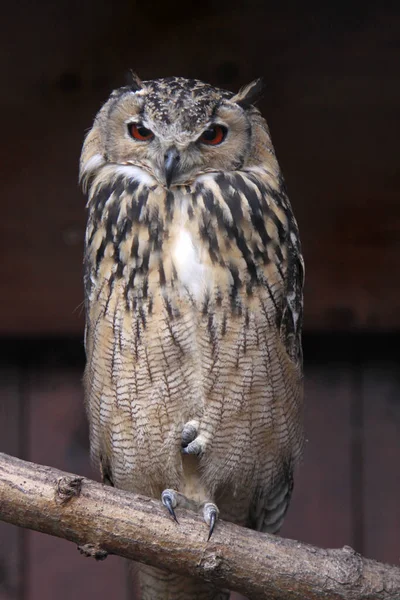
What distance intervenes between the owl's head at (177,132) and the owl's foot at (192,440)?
0.49 m

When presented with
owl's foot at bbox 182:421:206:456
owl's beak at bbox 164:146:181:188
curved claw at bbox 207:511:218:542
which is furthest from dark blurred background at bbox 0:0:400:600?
curved claw at bbox 207:511:218:542

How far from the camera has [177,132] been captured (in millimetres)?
1805

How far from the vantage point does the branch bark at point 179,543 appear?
159cm

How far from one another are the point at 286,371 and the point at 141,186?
1.58 feet

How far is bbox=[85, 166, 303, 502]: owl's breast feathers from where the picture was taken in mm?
1869

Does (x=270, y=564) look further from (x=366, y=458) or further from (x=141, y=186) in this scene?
(x=366, y=458)

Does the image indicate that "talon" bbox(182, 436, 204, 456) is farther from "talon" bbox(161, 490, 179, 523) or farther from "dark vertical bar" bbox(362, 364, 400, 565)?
"dark vertical bar" bbox(362, 364, 400, 565)

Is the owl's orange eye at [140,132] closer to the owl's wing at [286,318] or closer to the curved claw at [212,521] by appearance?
the owl's wing at [286,318]

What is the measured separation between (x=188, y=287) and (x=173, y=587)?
0.75 m

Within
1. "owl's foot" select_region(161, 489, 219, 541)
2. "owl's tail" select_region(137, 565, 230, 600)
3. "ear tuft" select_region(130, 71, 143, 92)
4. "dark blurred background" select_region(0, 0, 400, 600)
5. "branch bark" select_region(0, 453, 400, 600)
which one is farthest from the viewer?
"dark blurred background" select_region(0, 0, 400, 600)

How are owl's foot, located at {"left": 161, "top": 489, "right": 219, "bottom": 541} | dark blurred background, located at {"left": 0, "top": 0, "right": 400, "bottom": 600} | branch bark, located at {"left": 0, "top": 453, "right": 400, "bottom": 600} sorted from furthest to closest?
dark blurred background, located at {"left": 0, "top": 0, "right": 400, "bottom": 600}
owl's foot, located at {"left": 161, "top": 489, "right": 219, "bottom": 541}
branch bark, located at {"left": 0, "top": 453, "right": 400, "bottom": 600}

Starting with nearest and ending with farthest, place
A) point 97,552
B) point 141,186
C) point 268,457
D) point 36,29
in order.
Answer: point 97,552 < point 141,186 < point 268,457 < point 36,29

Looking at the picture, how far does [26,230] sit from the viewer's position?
2445mm

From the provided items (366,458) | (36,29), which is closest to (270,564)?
(366,458)
